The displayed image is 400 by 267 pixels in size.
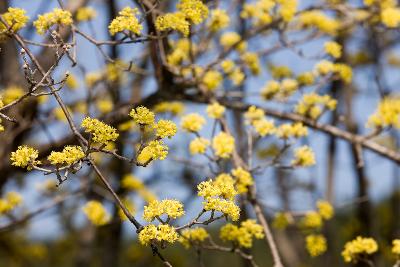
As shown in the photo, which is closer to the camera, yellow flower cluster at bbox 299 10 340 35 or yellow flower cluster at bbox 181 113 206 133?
yellow flower cluster at bbox 181 113 206 133

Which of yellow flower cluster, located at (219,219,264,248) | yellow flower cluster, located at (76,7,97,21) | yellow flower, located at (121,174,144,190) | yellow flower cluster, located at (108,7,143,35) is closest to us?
yellow flower cluster, located at (108,7,143,35)

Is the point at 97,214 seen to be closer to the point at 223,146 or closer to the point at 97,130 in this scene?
the point at 223,146

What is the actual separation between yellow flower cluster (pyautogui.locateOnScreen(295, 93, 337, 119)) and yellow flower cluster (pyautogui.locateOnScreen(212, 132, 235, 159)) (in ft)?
2.94

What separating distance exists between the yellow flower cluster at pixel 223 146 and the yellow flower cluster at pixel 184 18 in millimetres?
796

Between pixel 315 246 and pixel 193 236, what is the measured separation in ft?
3.33

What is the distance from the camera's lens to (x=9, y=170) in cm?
503

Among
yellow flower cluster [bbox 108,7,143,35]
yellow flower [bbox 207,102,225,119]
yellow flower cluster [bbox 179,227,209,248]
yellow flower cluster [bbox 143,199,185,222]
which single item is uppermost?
yellow flower cluster [bbox 108,7,143,35]

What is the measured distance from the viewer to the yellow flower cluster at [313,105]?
4.41 meters

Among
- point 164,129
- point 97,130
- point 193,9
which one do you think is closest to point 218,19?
point 193,9

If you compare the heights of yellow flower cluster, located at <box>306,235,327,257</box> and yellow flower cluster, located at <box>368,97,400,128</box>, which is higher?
yellow flower cluster, located at <box>368,97,400,128</box>

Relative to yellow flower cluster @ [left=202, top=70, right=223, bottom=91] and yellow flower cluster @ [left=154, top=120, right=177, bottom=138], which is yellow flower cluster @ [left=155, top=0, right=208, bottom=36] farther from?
yellow flower cluster @ [left=202, top=70, right=223, bottom=91]

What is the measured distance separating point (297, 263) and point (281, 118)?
5713mm

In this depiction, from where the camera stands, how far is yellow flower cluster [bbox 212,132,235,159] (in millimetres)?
3798

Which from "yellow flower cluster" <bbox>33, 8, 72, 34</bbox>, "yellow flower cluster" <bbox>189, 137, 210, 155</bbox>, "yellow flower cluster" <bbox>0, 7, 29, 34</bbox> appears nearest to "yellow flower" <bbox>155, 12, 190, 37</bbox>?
"yellow flower cluster" <bbox>33, 8, 72, 34</bbox>
